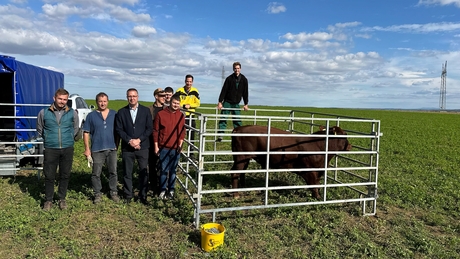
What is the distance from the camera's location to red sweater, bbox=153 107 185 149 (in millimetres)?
5605

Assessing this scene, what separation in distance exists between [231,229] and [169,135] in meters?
1.95

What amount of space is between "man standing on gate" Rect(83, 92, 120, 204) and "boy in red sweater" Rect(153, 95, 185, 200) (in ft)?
2.56

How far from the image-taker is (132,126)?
5.58m

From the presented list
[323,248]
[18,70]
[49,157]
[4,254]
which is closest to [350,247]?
[323,248]

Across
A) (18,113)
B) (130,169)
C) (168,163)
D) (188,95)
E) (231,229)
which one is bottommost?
(231,229)

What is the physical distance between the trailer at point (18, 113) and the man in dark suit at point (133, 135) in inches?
106

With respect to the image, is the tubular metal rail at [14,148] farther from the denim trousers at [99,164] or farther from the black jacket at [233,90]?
the black jacket at [233,90]

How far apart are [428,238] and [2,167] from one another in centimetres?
802

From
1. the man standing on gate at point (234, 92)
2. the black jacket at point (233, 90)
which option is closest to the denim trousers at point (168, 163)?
the man standing on gate at point (234, 92)

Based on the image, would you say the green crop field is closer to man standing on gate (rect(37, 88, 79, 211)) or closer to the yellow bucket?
the yellow bucket

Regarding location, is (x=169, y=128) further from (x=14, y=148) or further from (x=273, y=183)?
(x=14, y=148)

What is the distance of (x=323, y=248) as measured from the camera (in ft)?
14.1

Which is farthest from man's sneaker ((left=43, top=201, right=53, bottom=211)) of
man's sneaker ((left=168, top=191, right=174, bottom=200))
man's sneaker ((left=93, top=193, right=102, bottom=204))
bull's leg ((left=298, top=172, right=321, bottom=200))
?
bull's leg ((left=298, top=172, right=321, bottom=200))

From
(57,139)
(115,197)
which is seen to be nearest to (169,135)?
(115,197)
